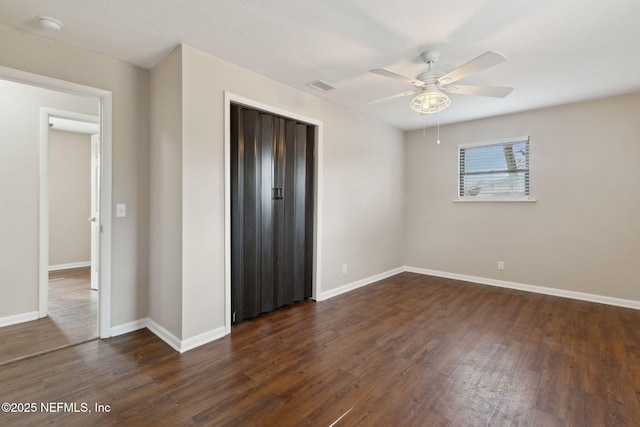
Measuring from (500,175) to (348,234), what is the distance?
2.54 meters

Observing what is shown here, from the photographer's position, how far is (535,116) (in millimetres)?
4195

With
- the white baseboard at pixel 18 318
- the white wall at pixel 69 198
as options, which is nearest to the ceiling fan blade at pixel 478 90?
the white baseboard at pixel 18 318

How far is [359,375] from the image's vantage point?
217cm

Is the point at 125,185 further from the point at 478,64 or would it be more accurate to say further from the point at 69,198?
the point at 69,198

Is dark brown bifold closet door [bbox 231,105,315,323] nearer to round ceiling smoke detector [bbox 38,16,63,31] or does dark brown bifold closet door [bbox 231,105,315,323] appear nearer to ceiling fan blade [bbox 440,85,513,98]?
round ceiling smoke detector [bbox 38,16,63,31]

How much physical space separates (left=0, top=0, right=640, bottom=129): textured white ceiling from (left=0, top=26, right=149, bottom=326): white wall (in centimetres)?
15

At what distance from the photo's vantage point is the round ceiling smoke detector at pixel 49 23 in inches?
82.5

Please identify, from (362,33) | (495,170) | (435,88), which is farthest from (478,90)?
(495,170)

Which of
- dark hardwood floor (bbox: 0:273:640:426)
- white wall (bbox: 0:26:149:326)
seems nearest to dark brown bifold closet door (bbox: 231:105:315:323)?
dark hardwood floor (bbox: 0:273:640:426)

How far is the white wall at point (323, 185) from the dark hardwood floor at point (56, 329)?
1026 millimetres

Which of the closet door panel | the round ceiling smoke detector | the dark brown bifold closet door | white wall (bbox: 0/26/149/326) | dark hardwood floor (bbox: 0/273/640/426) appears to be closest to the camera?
dark hardwood floor (bbox: 0/273/640/426)

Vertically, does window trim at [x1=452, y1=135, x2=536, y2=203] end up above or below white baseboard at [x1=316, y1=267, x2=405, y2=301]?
above

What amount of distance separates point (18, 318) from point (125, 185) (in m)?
1.79

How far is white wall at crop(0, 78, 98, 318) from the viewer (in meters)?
2.94
